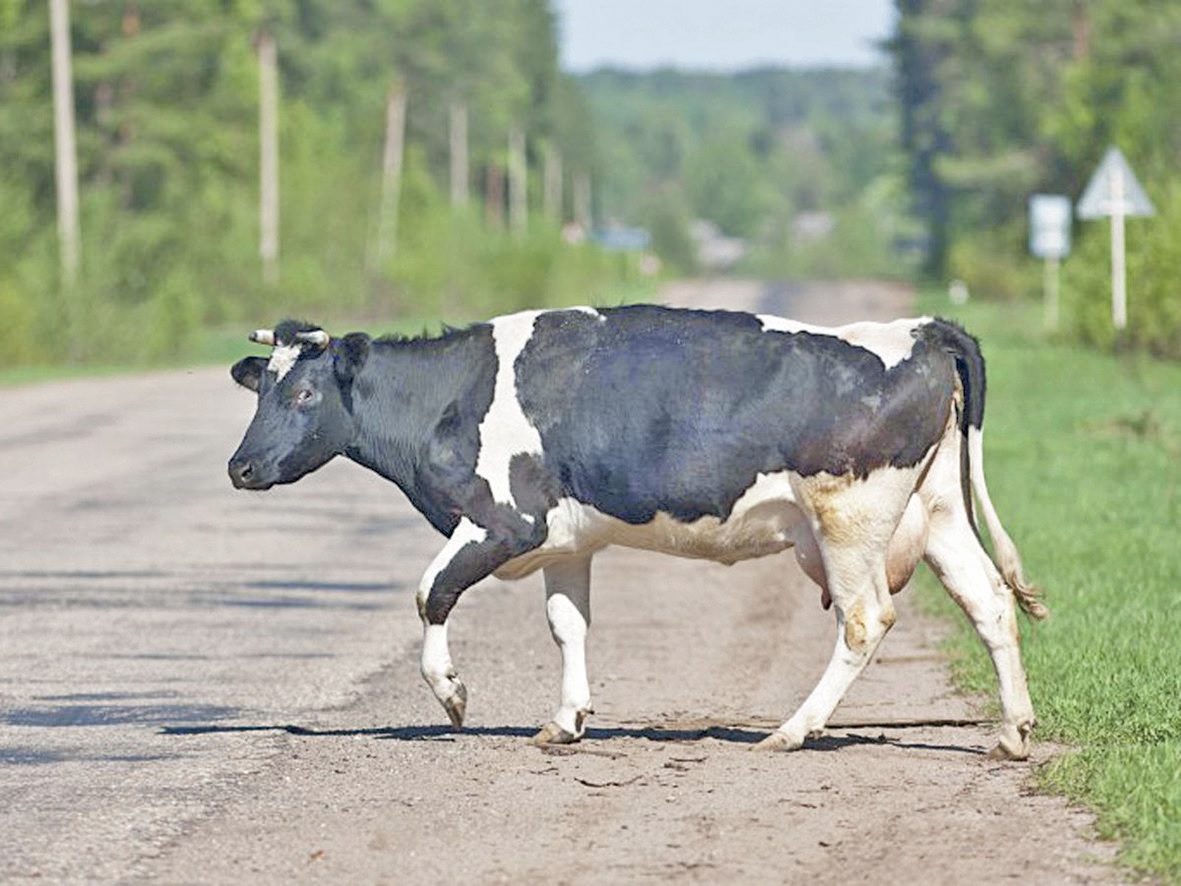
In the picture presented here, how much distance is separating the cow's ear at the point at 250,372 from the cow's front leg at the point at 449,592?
3.63 ft

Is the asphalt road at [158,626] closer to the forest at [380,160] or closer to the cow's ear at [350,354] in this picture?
the cow's ear at [350,354]

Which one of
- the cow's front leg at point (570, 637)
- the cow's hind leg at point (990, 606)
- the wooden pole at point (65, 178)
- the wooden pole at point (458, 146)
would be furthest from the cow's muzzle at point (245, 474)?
the wooden pole at point (458, 146)

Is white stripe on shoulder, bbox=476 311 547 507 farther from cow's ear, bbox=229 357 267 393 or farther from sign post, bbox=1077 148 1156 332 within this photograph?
sign post, bbox=1077 148 1156 332

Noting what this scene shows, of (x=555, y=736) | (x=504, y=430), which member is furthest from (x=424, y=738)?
(x=504, y=430)

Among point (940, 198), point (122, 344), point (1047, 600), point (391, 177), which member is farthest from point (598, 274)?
point (1047, 600)

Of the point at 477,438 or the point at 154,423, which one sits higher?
the point at 477,438

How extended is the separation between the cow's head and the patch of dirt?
0.97 meters

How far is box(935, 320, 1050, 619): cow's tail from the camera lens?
995 cm

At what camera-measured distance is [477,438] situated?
10070 millimetres

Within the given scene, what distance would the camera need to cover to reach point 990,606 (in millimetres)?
9852

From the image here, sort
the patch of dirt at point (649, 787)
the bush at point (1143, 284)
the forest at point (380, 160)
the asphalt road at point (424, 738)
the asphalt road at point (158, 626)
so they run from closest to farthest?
the patch of dirt at point (649, 787)
the asphalt road at point (424, 738)
the asphalt road at point (158, 626)
the bush at point (1143, 284)
the forest at point (380, 160)

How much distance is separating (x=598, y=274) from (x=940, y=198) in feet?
82.3

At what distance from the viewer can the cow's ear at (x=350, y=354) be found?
10398 millimetres

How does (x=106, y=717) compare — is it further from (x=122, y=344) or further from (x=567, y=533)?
(x=122, y=344)
